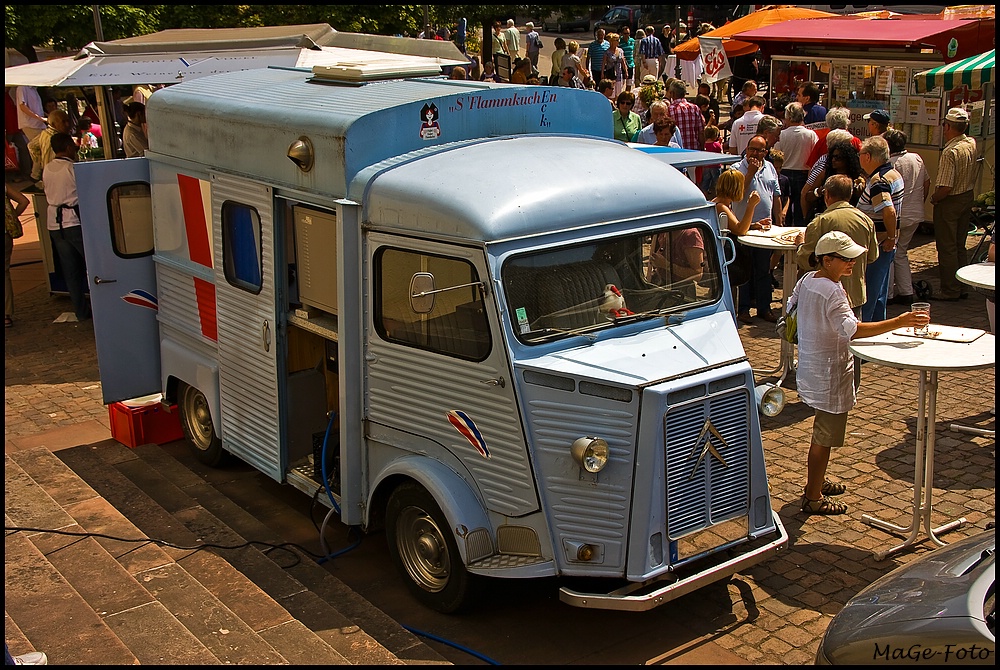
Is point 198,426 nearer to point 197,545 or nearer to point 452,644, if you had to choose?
point 197,545

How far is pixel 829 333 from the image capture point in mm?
6801

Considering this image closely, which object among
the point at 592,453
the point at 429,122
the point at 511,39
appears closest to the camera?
the point at 592,453

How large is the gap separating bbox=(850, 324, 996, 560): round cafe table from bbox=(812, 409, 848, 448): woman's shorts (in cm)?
47

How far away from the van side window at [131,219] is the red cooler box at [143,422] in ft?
4.46

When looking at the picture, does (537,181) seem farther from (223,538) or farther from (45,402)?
(45,402)

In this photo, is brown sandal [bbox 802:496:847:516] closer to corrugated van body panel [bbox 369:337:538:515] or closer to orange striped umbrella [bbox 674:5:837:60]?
corrugated van body panel [bbox 369:337:538:515]

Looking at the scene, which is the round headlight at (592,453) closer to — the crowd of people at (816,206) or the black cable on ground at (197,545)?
the crowd of people at (816,206)

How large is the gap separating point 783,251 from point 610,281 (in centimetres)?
403

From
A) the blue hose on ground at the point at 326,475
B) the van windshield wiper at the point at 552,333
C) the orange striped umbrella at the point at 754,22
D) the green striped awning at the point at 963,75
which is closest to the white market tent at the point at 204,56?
the blue hose on ground at the point at 326,475

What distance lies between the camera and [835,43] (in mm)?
16734

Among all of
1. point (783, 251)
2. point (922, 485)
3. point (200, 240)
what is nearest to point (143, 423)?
point (200, 240)

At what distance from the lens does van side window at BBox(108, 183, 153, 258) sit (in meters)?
8.53

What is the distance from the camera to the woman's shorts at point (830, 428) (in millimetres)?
6977

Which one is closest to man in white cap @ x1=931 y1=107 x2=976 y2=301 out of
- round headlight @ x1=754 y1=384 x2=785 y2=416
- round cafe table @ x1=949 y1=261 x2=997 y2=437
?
round cafe table @ x1=949 y1=261 x2=997 y2=437
